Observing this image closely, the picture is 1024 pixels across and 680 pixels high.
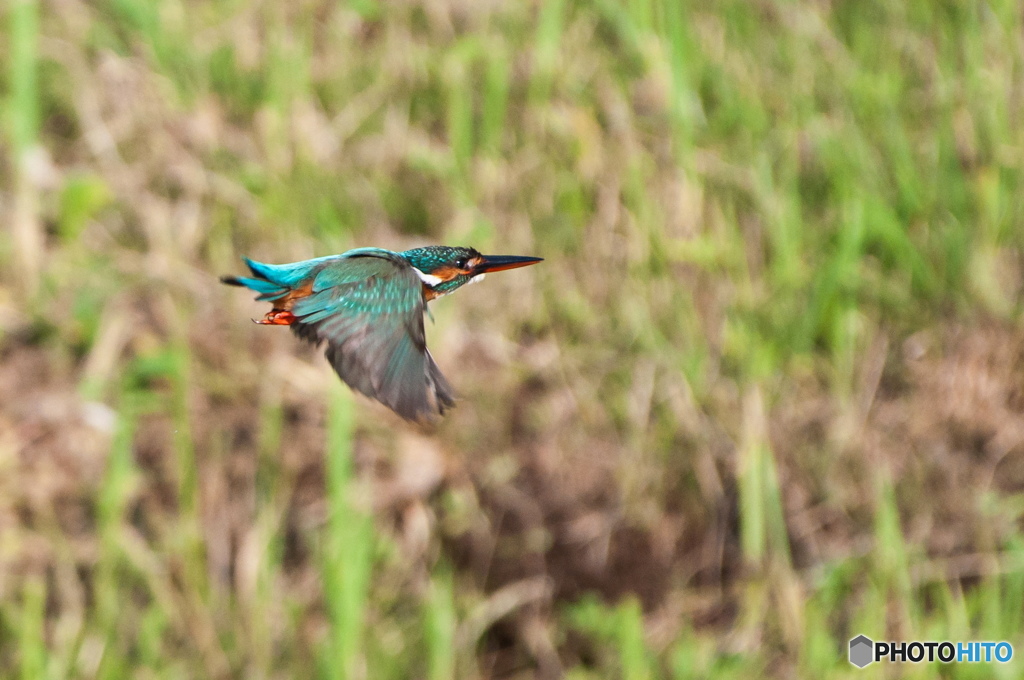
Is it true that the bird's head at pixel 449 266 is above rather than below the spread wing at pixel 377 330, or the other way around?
above

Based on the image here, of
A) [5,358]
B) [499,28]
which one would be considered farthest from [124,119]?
[499,28]

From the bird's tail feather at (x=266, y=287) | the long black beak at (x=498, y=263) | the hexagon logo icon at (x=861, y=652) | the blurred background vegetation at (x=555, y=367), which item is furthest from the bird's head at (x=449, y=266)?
the hexagon logo icon at (x=861, y=652)

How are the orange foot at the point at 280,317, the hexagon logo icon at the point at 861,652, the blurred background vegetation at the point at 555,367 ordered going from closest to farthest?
the orange foot at the point at 280,317 < the hexagon logo icon at the point at 861,652 < the blurred background vegetation at the point at 555,367

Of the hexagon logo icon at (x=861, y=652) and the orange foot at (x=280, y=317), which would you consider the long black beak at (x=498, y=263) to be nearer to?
the orange foot at (x=280, y=317)

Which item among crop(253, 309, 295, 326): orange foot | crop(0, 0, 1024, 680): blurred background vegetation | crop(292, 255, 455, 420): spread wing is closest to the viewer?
crop(292, 255, 455, 420): spread wing

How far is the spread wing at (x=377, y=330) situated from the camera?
2.63 ft

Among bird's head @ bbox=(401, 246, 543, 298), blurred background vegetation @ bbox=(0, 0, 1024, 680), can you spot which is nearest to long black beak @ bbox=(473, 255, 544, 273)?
bird's head @ bbox=(401, 246, 543, 298)

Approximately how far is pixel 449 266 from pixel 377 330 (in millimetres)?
168

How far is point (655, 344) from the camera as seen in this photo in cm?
263

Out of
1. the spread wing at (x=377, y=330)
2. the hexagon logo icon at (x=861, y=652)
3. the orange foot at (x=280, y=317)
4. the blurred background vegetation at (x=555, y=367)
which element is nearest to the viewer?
the spread wing at (x=377, y=330)

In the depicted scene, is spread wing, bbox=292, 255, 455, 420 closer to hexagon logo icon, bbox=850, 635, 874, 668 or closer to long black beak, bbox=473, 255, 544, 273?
long black beak, bbox=473, 255, 544, 273

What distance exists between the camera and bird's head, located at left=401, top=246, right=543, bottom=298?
39.4 inches

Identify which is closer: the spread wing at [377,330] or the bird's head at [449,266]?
the spread wing at [377,330]

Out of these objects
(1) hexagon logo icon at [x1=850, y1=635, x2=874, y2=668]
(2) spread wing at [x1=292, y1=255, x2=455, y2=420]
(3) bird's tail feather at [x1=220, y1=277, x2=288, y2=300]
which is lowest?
(1) hexagon logo icon at [x1=850, y1=635, x2=874, y2=668]
